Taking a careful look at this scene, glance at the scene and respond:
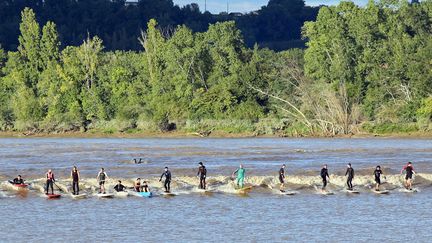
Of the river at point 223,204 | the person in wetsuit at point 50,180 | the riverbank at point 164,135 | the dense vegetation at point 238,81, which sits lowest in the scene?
the river at point 223,204

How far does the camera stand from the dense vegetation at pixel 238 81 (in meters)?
122

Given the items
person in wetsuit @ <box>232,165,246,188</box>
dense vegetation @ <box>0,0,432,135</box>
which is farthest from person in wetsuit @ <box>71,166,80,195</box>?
dense vegetation @ <box>0,0,432,135</box>

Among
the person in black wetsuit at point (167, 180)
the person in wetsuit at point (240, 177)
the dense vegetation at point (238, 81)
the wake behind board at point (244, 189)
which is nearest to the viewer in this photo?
the person in black wetsuit at point (167, 180)

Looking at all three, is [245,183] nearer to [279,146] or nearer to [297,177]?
[297,177]

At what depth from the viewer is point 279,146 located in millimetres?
104000

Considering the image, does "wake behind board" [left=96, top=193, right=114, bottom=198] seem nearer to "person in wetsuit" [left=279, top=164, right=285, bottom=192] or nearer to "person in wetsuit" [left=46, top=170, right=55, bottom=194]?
"person in wetsuit" [left=46, top=170, right=55, bottom=194]

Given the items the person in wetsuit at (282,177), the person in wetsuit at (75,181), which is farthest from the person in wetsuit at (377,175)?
the person in wetsuit at (75,181)

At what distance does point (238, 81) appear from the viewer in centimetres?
13438

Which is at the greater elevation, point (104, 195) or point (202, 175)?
point (202, 175)

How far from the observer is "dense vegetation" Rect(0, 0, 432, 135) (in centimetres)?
12219

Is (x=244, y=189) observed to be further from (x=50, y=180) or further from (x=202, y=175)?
(x=50, y=180)

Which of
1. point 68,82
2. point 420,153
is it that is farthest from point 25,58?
point 420,153

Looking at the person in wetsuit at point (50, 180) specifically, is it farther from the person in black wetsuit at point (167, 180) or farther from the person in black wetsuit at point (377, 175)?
the person in black wetsuit at point (377, 175)

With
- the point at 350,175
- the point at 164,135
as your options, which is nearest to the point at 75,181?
the point at 350,175
